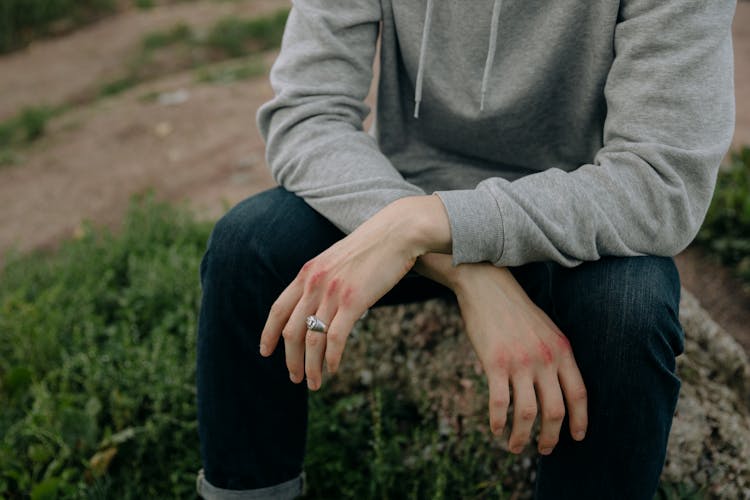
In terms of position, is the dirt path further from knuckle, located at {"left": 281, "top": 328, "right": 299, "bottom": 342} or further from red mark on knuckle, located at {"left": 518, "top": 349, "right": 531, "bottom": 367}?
red mark on knuckle, located at {"left": 518, "top": 349, "right": 531, "bottom": 367}

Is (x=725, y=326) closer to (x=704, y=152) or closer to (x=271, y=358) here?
(x=704, y=152)

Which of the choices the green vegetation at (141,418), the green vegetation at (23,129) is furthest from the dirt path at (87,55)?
the green vegetation at (141,418)

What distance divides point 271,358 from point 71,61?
5748 millimetres

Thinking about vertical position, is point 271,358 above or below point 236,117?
above

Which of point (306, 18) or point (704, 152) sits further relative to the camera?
point (306, 18)

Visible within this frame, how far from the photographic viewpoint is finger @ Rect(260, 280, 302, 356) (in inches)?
55.7

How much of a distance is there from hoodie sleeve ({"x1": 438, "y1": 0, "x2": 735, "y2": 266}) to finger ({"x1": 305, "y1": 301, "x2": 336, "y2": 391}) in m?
0.26

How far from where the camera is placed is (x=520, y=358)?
1.32 m

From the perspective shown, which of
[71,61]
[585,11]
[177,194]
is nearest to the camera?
[585,11]

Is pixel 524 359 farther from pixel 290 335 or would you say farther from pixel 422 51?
pixel 422 51

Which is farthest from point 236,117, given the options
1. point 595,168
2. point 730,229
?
point 595,168

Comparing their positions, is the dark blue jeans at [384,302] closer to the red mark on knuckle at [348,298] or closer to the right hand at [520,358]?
the right hand at [520,358]

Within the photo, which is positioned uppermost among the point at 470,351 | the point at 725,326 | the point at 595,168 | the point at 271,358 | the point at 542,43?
the point at 542,43

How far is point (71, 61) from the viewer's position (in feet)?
21.3
